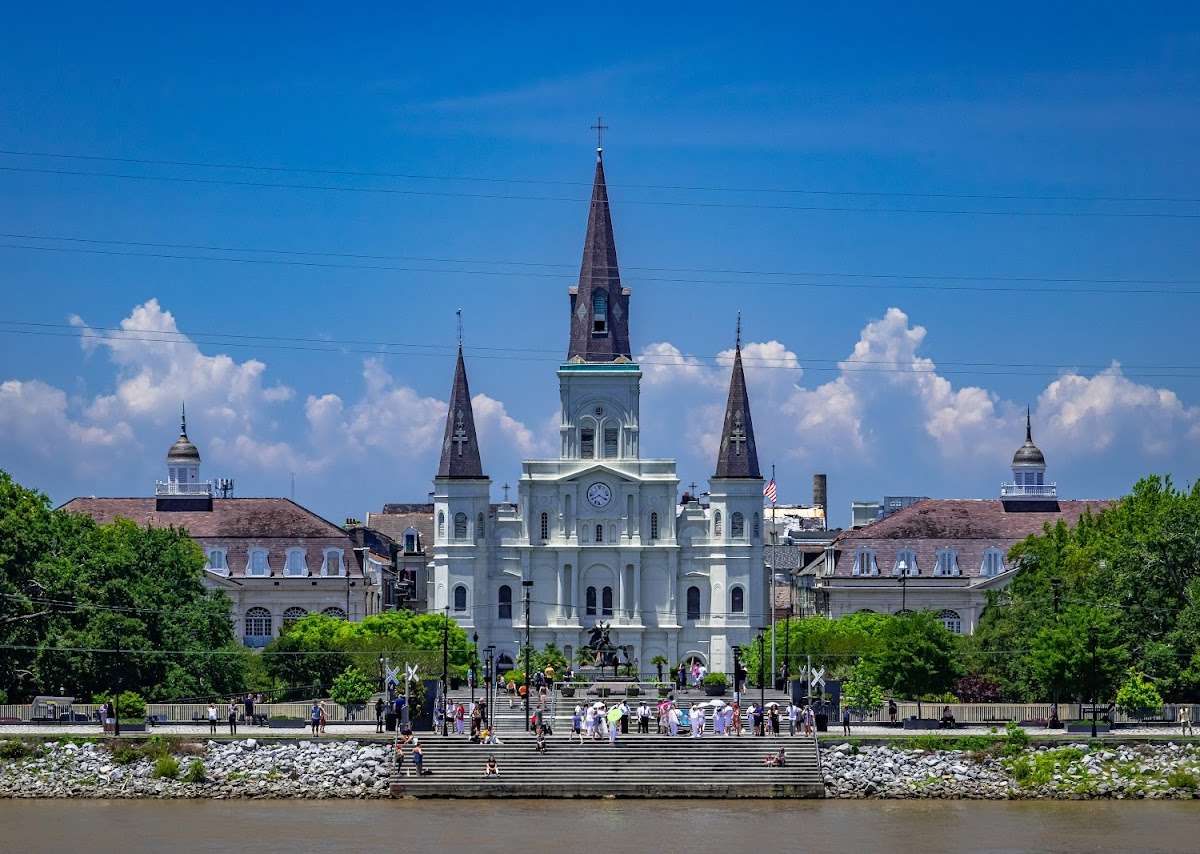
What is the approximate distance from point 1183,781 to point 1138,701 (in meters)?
11.7

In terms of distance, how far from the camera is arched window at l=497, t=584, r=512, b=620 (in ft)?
477

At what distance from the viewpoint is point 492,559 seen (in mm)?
145750

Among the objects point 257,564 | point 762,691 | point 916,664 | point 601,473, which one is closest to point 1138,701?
point 916,664

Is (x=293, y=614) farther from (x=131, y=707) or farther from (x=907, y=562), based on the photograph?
(x=131, y=707)

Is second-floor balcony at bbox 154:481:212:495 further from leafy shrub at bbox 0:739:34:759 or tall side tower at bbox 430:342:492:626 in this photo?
leafy shrub at bbox 0:739:34:759

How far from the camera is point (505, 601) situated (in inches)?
5719

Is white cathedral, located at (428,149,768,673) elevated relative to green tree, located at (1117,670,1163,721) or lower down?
elevated

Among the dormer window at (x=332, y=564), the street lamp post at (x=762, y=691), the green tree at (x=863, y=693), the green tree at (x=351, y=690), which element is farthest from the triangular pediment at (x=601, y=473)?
the green tree at (x=351, y=690)

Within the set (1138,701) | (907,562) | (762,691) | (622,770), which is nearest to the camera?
(622,770)

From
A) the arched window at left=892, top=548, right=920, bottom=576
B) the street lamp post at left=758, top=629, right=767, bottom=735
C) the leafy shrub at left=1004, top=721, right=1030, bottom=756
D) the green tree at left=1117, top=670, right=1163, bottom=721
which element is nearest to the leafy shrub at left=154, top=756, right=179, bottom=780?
the street lamp post at left=758, top=629, right=767, bottom=735

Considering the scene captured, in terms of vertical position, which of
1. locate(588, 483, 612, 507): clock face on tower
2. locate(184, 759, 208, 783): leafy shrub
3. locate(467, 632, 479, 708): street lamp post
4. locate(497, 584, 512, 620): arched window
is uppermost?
locate(588, 483, 612, 507): clock face on tower

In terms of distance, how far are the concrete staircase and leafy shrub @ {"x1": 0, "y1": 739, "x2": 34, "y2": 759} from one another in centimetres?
1265

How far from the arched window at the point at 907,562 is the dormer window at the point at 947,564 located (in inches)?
48.8

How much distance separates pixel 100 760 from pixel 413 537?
3925 inches
